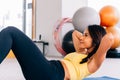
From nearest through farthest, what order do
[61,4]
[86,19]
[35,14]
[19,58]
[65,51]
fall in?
[19,58] < [86,19] < [65,51] < [61,4] < [35,14]

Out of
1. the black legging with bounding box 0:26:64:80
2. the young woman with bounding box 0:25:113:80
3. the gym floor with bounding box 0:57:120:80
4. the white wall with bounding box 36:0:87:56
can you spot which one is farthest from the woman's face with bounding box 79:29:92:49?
the white wall with bounding box 36:0:87:56

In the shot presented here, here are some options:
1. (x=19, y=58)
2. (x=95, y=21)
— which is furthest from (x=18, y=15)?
(x=19, y=58)

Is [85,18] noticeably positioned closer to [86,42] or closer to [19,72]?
[19,72]

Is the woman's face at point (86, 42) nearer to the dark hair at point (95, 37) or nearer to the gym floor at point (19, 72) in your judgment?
the dark hair at point (95, 37)

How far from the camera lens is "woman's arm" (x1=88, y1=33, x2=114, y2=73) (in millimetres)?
1556

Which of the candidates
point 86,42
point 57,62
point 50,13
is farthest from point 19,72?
point 50,13

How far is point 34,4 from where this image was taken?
16.9ft

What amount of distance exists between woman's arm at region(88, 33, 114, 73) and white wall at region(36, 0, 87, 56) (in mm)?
3054

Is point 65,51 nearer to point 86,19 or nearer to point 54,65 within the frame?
point 86,19

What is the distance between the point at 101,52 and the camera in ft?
5.26

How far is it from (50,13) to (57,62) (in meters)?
3.22

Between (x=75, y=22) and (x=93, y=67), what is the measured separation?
95.2 inches

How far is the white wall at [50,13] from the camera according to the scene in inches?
186

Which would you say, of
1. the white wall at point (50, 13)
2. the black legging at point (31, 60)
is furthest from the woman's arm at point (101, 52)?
the white wall at point (50, 13)
